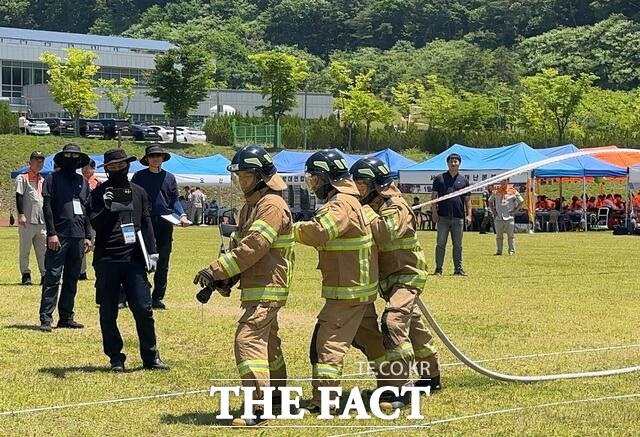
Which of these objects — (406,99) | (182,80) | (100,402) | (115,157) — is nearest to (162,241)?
(115,157)

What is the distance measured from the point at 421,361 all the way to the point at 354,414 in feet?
3.51

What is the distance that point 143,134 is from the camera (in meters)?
72.2

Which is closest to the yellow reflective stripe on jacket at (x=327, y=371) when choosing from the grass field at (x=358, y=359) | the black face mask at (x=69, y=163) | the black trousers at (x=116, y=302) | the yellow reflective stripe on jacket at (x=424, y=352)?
the grass field at (x=358, y=359)

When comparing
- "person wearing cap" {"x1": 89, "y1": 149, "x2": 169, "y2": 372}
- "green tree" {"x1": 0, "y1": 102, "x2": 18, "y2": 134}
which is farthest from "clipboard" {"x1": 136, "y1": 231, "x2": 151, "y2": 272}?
"green tree" {"x1": 0, "y1": 102, "x2": 18, "y2": 134}

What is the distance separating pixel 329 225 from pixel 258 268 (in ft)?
2.01

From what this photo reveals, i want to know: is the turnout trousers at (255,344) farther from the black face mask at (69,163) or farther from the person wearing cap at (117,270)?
the black face mask at (69,163)

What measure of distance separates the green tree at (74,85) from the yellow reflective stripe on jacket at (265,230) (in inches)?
2590

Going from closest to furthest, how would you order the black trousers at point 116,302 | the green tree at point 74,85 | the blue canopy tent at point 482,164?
1. the black trousers at point 116,302
2. the blue canopy tent at point 482,164
3. the green tree at point 74,85

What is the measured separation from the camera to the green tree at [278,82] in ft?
255

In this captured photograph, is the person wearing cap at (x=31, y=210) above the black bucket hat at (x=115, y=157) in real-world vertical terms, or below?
below

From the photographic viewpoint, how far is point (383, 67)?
13225cm

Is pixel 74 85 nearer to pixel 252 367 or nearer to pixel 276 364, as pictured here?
pixel 276 364

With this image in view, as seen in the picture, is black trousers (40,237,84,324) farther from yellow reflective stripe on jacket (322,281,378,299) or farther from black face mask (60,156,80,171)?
yellow reflective stripe on jacket (322,281,378,299)

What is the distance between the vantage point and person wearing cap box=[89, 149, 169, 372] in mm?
9883
